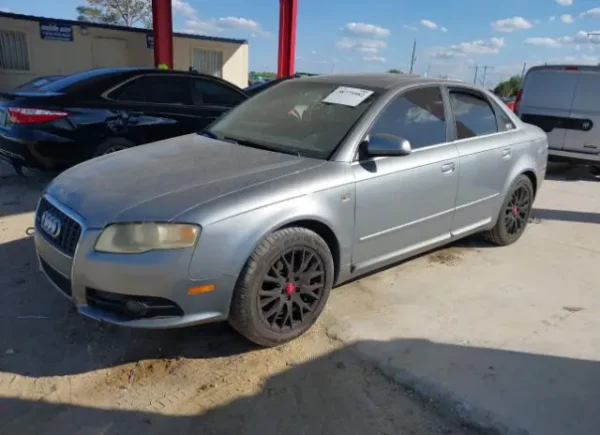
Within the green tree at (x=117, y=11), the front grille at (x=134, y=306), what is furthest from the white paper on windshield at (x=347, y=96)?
the green tree at (x=117, y=11)

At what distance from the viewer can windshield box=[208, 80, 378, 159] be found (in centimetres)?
329

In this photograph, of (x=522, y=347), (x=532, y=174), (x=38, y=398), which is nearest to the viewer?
(x=38, y=398)

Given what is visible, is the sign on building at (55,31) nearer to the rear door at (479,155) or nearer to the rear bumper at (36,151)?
the rear bumper at (36,151)

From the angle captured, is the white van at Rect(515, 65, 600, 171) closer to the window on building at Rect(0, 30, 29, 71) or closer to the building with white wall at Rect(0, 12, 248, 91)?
the building with white wall at Rect(0, 12, 248, 91)

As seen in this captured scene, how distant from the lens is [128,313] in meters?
2.54

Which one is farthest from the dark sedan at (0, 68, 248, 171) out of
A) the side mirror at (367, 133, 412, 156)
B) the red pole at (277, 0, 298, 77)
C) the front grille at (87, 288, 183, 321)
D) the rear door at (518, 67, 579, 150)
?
the red pole at (277, 0, 298, 77)

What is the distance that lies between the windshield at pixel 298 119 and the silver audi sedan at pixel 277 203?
0.04 feet

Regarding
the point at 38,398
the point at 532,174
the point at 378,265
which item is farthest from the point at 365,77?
the point at 38,398

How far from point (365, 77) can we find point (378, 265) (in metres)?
1.53

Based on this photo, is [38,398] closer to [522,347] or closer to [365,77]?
[522,347]

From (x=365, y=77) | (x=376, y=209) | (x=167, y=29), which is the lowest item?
(x=376, y=209)

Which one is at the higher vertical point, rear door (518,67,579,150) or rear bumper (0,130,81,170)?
rear door (518,67,579,150)

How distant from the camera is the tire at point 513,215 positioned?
181 inches

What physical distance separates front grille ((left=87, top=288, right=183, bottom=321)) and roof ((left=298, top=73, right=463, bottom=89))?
7.11 ft
